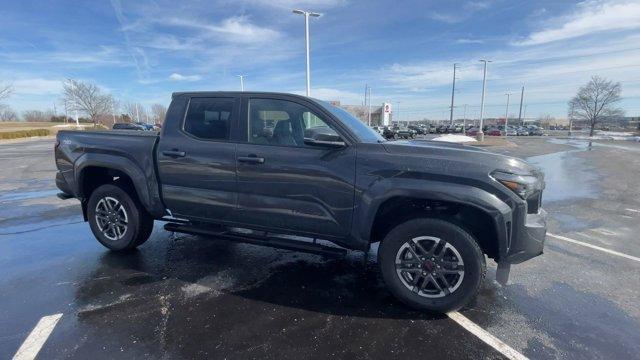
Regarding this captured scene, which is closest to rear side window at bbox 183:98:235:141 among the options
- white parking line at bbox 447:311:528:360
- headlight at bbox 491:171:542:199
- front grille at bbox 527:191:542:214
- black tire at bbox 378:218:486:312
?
black tire at bbox 378:218:486:312

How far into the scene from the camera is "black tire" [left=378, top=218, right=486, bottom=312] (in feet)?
10.4

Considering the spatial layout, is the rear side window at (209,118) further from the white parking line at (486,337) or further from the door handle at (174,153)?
the white parking line at (486,337)

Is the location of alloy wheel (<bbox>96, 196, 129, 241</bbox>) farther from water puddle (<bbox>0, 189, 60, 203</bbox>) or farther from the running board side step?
water puddle (<bbox>0, 189, 60, 203</bbox>)

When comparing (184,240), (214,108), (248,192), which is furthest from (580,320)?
(184,240)

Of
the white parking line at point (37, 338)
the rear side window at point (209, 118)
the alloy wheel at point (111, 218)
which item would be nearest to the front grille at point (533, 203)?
the rear side window at point (209, 118)

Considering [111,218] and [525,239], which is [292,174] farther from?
[111,218]

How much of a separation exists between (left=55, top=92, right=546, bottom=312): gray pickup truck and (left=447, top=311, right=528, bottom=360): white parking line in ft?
0.46

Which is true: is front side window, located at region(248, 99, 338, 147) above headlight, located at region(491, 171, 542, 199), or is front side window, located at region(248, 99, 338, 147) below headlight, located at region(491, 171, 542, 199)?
above

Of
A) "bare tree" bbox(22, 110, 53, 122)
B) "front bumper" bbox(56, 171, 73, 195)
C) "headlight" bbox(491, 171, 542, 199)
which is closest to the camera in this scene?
"headlight" bbox(491, 171, 542, 199)

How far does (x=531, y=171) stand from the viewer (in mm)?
3186

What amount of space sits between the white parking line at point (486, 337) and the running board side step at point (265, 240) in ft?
3.92

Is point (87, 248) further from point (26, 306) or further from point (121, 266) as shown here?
point (26, 306)

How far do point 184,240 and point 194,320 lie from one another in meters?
2.35

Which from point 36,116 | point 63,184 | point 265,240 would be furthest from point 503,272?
point 36,116
